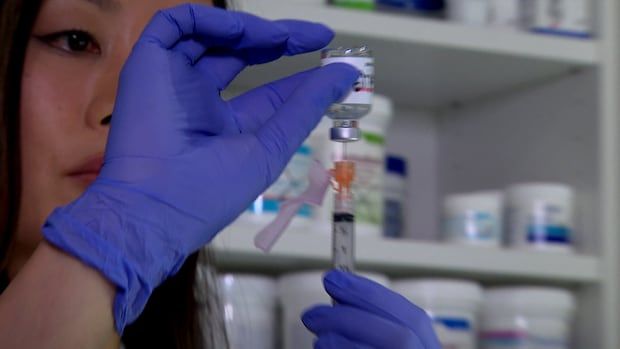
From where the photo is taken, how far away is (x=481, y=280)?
1.42m

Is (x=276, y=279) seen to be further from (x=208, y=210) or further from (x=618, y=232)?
(x=208, y=210)

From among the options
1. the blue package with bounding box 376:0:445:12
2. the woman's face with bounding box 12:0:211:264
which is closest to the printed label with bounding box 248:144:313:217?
the blue package with bounding box 376:0:445:12

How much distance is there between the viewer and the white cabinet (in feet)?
4.18

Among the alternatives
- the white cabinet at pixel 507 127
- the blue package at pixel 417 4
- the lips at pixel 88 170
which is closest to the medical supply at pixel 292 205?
the lips at pixel 88 170

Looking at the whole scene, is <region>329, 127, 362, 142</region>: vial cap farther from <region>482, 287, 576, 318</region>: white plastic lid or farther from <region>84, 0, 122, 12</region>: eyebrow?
<region>482, 287, 576, 318</region>: white plastic lid

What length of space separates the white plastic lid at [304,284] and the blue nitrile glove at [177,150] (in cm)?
44

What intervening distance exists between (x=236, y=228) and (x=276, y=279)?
0.15 m

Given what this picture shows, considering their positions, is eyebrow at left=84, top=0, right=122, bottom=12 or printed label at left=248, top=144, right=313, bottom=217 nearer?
eyebrow at left=84, top=0, right=122, bottom=12

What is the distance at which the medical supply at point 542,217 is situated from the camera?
1347 mm

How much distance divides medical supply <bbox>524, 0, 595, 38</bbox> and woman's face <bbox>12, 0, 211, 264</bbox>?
614 mm

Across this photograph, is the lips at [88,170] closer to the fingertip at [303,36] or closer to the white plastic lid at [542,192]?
the fingertip at [303,36]

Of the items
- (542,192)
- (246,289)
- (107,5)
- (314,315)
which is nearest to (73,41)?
(107,5)

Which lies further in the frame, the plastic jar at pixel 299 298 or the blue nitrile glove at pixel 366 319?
the plastic jar at pixel 299 298

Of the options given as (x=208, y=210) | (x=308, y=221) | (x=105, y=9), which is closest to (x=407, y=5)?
(x=308, y=221)
